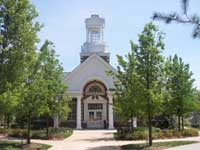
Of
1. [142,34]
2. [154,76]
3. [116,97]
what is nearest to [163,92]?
[154,76]

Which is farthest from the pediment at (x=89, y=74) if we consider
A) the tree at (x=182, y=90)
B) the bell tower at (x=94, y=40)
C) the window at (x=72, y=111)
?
the tree at (x=182, y=90)

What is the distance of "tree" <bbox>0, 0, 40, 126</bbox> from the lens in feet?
65.3

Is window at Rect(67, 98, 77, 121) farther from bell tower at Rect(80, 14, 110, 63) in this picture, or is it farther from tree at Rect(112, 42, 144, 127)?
tree at Rect(112, 42, 144, 127)

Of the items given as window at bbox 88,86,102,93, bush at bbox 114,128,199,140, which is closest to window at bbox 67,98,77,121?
window at bbox 88,86,102,93

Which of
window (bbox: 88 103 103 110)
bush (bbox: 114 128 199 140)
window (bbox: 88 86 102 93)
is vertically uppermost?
window (bbox: 88 86 102 93)

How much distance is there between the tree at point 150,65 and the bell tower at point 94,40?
91.0 ft

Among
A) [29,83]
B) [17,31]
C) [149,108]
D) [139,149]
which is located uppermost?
[17,31]

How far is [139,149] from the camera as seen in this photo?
861 inches

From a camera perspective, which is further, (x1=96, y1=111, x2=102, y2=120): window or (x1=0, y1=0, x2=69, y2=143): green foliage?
(x1=96, y1=111, x2=102, y2=120): window

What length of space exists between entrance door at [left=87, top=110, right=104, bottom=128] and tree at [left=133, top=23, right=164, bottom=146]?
23785mm

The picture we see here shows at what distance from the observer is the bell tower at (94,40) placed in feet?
168

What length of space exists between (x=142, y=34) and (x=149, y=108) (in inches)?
167

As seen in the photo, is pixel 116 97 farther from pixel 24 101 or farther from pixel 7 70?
pixel 7 70

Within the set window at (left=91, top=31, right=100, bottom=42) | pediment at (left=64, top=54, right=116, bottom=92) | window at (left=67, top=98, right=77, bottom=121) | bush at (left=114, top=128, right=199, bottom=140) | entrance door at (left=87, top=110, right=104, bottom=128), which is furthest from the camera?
window at (left=91, top=31, right=100, bottom=42)
